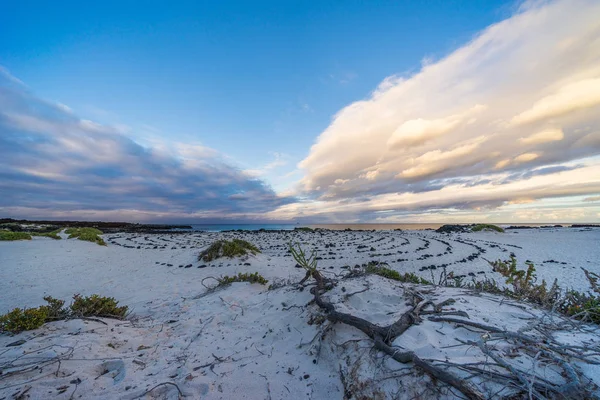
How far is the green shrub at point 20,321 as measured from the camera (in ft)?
12.4

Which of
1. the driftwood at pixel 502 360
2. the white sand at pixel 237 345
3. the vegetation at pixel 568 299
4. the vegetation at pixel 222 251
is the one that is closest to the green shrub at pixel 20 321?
the white sand at pixel 237 345

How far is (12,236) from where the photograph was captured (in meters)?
16.5

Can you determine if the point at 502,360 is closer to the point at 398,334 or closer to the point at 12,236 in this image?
the point at 398,334

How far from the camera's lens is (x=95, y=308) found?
4.98 m

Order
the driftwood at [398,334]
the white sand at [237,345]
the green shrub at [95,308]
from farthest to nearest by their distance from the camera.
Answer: the green shrub at [95,308] → the white sand at [237,345] → the driftwood at [398,334]

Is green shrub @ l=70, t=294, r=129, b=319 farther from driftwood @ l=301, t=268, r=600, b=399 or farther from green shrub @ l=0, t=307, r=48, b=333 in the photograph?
driftwood @ l=301, t=268, r=600, b=399

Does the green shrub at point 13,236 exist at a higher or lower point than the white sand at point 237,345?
higher

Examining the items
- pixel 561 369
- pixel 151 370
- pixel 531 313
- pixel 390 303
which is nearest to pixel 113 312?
pixel 151 370

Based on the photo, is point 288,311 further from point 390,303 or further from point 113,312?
point 113,312

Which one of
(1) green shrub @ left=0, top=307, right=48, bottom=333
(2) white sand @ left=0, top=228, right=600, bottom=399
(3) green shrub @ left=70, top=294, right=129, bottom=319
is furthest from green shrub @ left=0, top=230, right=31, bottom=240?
(1) green shrub @ left=0, top=307, right=48, bottom=333

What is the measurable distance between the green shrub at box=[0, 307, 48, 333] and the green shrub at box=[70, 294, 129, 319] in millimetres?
676

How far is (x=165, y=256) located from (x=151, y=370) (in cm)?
1307

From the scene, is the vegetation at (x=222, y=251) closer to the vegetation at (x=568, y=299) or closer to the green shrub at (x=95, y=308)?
the green shrub at (x=95, y=308)

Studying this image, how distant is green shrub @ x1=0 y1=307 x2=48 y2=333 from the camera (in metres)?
3.77
